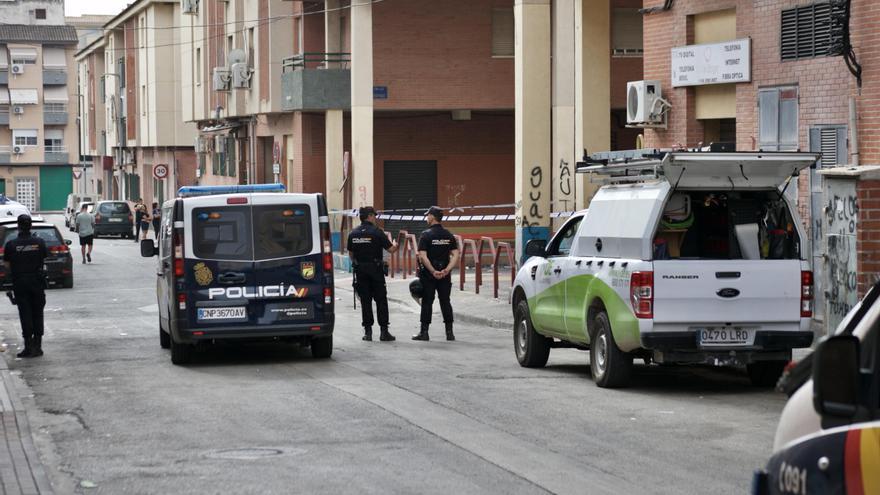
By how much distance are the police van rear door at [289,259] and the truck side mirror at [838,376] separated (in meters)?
12.3

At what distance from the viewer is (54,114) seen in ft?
375

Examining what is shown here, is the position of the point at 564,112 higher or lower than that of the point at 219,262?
higher

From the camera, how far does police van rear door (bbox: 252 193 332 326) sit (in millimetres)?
16484

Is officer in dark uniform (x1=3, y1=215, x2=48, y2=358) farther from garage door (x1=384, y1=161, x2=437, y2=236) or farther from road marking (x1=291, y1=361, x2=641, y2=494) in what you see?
garage door (x1=384, y1=161, x2=437, y2=236)

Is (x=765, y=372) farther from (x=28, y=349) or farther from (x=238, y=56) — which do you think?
(x=238, y=56)

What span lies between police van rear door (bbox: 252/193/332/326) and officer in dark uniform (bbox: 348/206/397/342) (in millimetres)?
2858

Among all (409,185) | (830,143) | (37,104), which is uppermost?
(37,104)

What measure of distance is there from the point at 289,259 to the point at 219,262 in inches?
30.6

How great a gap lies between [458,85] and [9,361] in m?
23.2

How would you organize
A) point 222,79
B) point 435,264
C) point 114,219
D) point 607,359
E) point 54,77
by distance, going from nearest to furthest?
1. point 607,359
2. point 435,264
3. point 222,79
4. point 114,219
5. point 54,77

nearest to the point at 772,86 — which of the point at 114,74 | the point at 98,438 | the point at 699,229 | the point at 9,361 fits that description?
the point at 699,229

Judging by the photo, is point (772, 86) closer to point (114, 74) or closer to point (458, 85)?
point (458, 85)

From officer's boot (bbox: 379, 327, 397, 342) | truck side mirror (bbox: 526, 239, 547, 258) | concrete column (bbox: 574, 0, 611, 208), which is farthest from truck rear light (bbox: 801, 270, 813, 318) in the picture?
concrete column (bbox: 574, 0, 611, 208)

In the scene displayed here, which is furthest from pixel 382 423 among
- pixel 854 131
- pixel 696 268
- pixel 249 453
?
pixel 854 131
